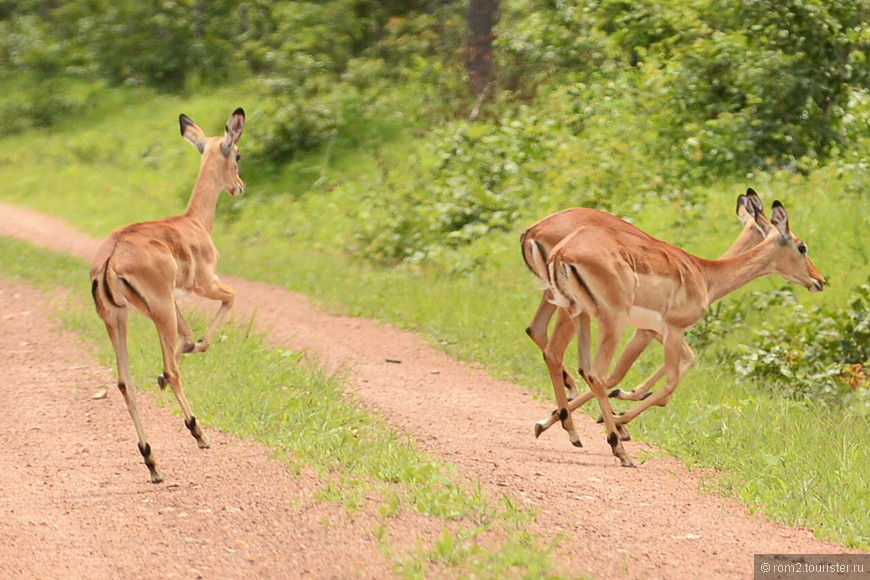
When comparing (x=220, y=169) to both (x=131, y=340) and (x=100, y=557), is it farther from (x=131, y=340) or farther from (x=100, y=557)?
(x=100, y=557)

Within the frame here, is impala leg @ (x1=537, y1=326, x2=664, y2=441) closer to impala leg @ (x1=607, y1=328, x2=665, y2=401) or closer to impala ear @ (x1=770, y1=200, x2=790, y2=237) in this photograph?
impala leg @ (x1=607, y1=328, x2=665, y2=401)

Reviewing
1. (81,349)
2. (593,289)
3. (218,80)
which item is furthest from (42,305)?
(218,80)

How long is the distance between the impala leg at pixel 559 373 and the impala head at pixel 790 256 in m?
1.62

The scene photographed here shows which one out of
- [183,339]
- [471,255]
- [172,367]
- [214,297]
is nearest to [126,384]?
[172,367]

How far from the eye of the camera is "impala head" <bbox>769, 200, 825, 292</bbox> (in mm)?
8328

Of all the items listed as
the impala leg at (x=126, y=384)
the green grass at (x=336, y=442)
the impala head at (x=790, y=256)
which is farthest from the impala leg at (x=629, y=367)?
the impala leg at (x=126, y=384)

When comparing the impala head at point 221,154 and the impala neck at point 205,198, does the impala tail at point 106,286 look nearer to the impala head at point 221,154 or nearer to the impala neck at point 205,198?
the impala neck at point 205,198

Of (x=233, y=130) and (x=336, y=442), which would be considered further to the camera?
(x=233, y=130)

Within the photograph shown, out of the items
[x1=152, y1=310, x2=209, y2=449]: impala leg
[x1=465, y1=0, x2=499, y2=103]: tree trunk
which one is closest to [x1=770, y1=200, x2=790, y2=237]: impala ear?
[x1=152, y1=310, x2=209, y2=449]: impala leg

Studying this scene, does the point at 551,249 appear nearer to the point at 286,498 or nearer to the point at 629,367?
the point at 629,367

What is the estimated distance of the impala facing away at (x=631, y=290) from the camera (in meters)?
7.23

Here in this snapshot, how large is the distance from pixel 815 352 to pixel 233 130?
17.2ft

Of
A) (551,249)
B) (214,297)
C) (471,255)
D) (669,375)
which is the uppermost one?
(551,249)

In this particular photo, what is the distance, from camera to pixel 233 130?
29.2ft
